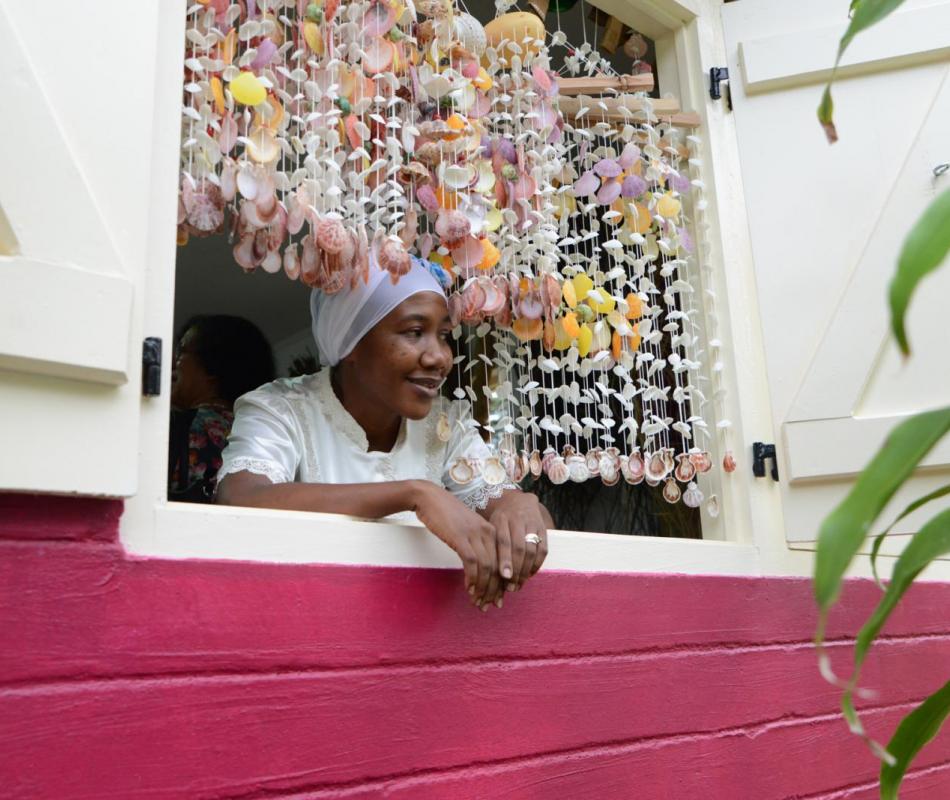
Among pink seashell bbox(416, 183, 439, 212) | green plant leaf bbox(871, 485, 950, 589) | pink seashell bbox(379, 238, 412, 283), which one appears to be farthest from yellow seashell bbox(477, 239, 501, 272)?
green plant leaf bbox(871, 485, 950, 589)

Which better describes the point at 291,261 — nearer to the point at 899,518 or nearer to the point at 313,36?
the point at 313,36

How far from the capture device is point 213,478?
2.43 m

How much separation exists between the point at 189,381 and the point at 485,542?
4.73ft

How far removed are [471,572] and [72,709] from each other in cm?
60

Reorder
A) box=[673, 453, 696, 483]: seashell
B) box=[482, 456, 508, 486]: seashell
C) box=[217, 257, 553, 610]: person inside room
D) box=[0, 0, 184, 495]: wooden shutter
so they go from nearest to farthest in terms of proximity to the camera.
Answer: box=[0, 0, 184, 495]: wooden shutter → box=[217, 257, 553, 610]: person inside room → box=[482, 456, 508, 486]: seashell → box=[673, 453, 696, 483]: seashell

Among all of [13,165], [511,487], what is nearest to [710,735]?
[511,487]

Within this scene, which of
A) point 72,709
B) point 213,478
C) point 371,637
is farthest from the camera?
point 213,478

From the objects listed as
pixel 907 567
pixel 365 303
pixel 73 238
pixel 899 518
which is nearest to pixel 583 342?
pixel 365 303

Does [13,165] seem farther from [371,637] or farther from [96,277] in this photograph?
[371,637]

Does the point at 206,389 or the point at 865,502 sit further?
the point at 206,389

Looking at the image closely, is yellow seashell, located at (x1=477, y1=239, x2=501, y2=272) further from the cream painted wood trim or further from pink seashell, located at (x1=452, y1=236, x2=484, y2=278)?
the cream painted wood trim

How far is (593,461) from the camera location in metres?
1.99

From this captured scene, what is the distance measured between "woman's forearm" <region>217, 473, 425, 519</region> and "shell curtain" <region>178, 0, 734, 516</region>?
301 millimetres

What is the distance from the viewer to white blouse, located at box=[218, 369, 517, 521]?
1808 millimetres
